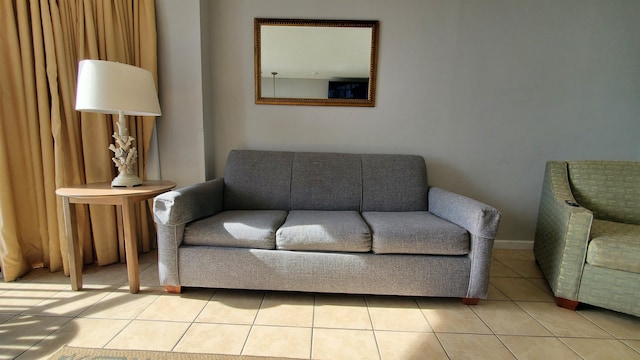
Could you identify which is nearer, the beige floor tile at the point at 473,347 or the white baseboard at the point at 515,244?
the beige floor tile at the point at 473,347

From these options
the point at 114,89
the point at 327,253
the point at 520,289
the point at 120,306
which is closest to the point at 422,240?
the point at 327,253

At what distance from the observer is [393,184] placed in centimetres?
193

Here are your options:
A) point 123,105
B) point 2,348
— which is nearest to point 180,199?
point 123,105

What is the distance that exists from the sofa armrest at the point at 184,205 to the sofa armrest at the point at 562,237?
2.12 meters

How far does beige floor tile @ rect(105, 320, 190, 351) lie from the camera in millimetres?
1115

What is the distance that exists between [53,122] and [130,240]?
919 mm

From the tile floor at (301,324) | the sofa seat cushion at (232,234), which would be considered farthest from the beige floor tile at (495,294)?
the sofa seat cushion at (232,234)

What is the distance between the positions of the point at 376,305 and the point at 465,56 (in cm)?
203

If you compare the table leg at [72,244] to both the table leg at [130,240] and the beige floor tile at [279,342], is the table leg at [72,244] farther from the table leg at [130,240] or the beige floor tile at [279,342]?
the beige floor tile at [279,342]

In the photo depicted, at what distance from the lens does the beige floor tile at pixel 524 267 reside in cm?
184

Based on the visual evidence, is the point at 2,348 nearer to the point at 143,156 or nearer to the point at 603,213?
the point at 143,156

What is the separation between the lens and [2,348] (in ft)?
3.59

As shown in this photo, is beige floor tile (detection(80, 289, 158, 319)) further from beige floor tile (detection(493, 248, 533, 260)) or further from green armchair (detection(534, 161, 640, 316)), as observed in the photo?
beige floor tile (detection(493, 248, 533, 260))

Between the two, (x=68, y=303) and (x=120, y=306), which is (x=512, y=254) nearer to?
(x=120, y=306)
